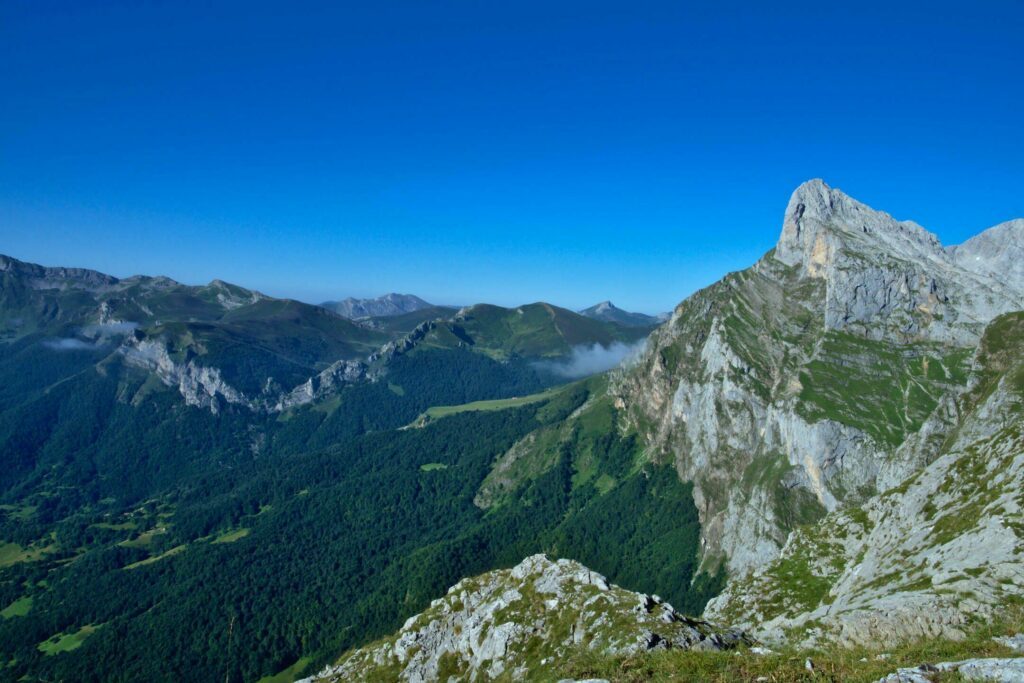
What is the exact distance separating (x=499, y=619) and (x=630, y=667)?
127 feet

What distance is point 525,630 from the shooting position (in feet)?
197

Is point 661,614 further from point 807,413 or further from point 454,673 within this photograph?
point 807,413

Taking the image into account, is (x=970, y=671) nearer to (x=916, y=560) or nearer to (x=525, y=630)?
(x=525, y=630)

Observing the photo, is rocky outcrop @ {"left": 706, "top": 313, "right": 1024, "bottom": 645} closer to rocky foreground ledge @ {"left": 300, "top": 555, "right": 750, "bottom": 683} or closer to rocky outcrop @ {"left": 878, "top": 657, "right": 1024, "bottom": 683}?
rocky foreground ledge @ {"left": 300, "top": 555, "right": 750, "bottom": 683}

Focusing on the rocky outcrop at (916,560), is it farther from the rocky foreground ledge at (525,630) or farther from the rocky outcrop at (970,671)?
the rocky outcrop at (970,671)

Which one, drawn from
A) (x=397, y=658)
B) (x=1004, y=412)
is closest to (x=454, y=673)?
(x=397, y=658)

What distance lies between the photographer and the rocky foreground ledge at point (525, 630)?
4678cm

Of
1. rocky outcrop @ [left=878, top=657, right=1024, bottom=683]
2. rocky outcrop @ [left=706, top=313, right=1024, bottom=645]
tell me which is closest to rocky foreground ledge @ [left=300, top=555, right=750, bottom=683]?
rocky outcrop @ [left=706, top=313, right=1024, bottom=645]

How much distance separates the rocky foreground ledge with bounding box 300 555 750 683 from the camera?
46.8 metres

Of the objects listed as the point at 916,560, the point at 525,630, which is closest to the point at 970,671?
the point at 525,630

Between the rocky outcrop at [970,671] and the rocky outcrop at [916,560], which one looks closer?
the rocky outcrop at [970,671]

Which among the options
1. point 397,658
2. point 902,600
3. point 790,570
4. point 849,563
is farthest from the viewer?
point 790,570

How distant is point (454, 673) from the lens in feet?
205

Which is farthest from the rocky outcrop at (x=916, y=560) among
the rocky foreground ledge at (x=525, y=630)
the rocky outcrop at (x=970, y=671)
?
the rocky outcrop at (x=970, y=671)
